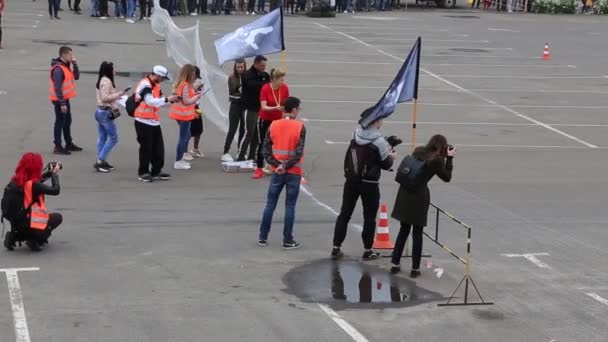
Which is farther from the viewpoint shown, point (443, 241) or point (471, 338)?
point (443, 241)

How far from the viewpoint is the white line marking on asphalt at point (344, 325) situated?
9.03 metres

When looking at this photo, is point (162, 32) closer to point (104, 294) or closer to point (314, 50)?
point (314, 50)

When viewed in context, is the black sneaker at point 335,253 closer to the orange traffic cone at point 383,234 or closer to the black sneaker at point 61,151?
the orange traffic cone at point 383,234

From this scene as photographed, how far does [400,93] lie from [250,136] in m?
5.10

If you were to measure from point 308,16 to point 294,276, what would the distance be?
33691 millimetres

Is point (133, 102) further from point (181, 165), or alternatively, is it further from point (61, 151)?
point (61, 151)

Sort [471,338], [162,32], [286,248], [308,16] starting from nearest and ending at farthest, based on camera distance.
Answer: [471,338], [286,248], [162,32], [308,16]

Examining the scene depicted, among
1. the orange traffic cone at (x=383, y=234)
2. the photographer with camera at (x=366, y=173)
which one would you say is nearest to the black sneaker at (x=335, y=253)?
the photographer with camera at (x=366, y=173)

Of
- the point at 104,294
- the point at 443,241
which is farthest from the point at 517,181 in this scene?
the point at 104,294

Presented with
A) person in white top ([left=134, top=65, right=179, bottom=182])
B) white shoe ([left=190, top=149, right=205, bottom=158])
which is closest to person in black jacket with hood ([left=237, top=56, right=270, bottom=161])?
white shoe ([left=190, top=149, right=205, bottom=158])

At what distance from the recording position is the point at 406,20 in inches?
1727

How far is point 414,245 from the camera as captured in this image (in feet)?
35.7

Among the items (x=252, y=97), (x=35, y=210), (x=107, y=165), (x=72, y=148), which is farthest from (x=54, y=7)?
(x=35, y=210)

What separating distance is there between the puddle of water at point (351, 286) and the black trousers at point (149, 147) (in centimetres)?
438
